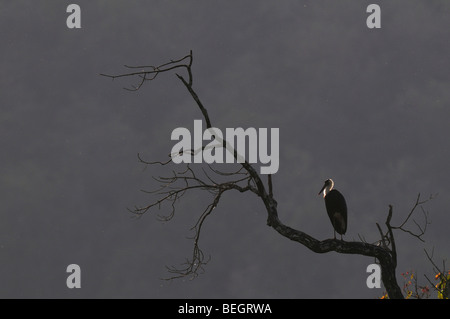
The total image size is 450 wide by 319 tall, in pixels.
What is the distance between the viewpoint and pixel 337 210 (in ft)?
35.2

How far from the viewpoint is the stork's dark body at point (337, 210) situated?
→ 35.0 ft

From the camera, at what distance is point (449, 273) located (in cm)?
991

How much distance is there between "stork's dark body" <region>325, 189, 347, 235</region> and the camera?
1068cm

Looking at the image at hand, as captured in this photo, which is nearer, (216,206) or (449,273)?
(216,206)
